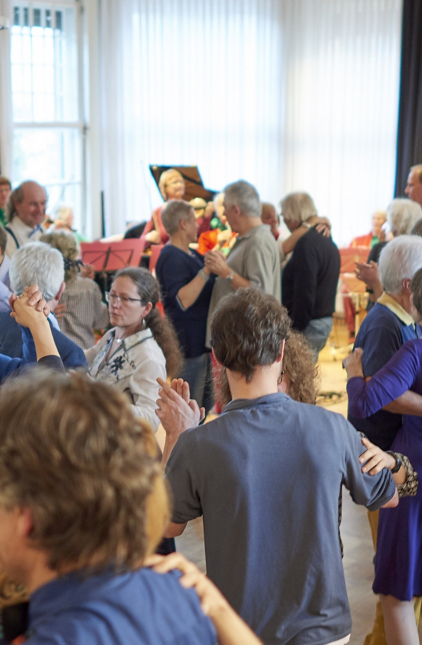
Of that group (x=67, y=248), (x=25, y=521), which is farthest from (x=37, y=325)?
(x=67, y=248)

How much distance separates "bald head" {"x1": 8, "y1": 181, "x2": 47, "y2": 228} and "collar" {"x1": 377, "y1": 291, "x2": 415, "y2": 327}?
8.81 feet

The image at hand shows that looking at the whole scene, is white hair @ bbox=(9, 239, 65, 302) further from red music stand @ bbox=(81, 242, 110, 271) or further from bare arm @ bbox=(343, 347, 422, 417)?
red music stand @ bbox=(81, 242, 110, 271)

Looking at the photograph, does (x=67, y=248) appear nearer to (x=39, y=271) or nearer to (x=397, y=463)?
(x=39, y=271)

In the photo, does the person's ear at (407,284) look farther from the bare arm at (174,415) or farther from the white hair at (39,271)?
the white hair at (39,271)

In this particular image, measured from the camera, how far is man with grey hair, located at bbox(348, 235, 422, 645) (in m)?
2.11

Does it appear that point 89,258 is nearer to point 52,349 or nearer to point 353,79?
point 52,349

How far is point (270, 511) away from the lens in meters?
1.23

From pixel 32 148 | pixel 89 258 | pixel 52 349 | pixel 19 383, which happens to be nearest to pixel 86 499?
pixel 19 383

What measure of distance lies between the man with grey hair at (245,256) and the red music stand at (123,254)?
181 cm

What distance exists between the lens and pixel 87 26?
781 centimetres

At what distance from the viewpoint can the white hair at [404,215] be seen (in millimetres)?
3906

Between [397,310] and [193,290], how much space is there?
1.54 meters

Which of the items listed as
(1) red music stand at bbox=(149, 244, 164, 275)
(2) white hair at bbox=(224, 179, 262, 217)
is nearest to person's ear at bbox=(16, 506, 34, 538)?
(2) white hair at bbox=(224, 179, 262, 217)

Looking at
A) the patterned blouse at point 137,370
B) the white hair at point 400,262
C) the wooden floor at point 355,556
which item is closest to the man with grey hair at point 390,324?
the white hair at point 400,262
